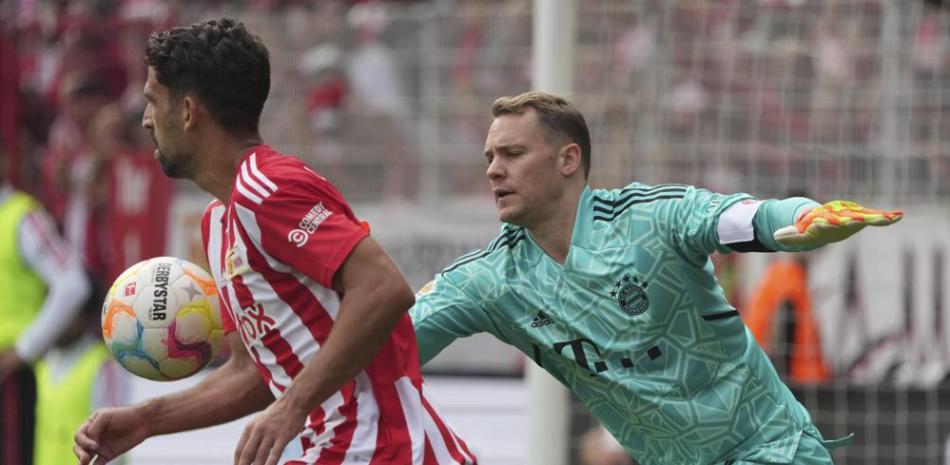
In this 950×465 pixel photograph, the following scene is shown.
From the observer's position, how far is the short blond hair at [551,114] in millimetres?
4832

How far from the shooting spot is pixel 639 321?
4.60 meters

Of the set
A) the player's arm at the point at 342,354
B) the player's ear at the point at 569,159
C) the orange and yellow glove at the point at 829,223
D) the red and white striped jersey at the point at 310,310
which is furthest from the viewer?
the player's ear at the point at 569,159

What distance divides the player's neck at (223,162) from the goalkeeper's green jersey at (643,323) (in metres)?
0.97

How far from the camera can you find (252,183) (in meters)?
3.83

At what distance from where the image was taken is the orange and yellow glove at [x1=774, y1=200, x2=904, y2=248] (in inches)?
155

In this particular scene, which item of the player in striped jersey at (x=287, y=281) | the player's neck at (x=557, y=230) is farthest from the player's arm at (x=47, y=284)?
the player in striped jersey at (x=287, y=281)

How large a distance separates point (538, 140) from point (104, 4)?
6907 millimetres

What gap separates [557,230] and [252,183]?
1.21 metres

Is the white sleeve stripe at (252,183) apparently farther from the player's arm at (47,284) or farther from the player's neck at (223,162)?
the player's arm at (47,284)

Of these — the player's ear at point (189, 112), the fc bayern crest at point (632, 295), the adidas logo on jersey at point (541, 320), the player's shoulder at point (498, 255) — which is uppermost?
the player's ear at point (189, 112)

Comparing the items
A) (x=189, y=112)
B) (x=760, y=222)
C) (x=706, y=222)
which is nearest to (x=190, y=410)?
(x=189, y=112)

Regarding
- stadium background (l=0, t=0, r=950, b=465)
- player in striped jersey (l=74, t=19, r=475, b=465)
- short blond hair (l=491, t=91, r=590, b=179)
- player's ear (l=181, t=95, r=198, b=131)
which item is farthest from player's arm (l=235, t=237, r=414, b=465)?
stadium background (l=0, t=0, r=950, b=465)

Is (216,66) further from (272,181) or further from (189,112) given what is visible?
(272,181)

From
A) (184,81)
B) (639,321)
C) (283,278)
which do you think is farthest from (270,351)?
(639,321)
